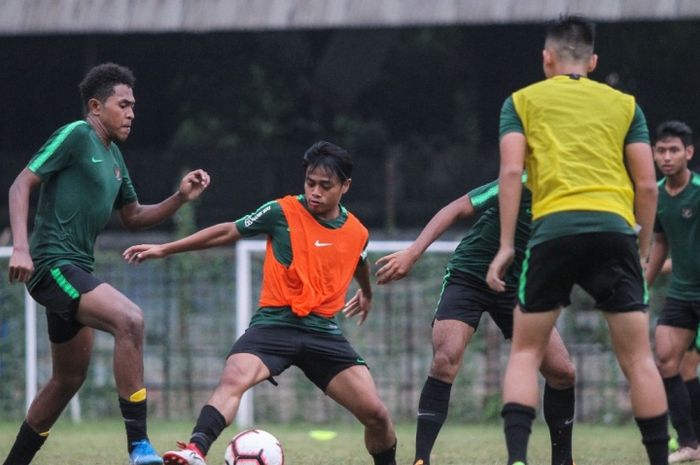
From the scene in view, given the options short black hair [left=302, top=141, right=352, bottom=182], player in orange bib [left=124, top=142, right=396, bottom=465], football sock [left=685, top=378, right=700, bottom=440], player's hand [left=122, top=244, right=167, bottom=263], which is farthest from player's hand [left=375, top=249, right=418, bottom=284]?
football sock [left=685, top=378, right=700, bottom=440]

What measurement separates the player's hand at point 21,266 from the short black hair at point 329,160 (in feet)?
4.78

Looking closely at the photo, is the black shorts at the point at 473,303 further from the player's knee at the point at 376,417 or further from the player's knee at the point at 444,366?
the player's knee at the point at 376,417

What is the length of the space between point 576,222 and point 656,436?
1010 millimetres

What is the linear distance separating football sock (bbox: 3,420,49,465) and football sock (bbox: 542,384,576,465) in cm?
263

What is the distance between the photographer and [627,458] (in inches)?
351

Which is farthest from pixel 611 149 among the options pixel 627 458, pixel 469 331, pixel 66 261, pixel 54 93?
pixel 54 93

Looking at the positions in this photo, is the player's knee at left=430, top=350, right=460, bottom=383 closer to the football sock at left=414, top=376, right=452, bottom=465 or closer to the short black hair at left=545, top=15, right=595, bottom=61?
the football sock at left=414, top=376, right=452, bottom=465

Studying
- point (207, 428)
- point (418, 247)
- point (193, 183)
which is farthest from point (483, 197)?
point (207, 428)

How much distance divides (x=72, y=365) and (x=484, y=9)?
871cm

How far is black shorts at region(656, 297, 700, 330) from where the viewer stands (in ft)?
29.6

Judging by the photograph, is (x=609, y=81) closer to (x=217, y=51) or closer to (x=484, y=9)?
(x=484, y=9)

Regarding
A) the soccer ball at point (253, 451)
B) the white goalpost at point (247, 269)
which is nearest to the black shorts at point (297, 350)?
the soccer ball at point (253, 451)

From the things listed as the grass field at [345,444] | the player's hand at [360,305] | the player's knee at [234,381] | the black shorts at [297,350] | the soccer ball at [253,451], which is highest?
the player's hand at [360,305]

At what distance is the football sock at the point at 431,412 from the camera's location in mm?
7141
